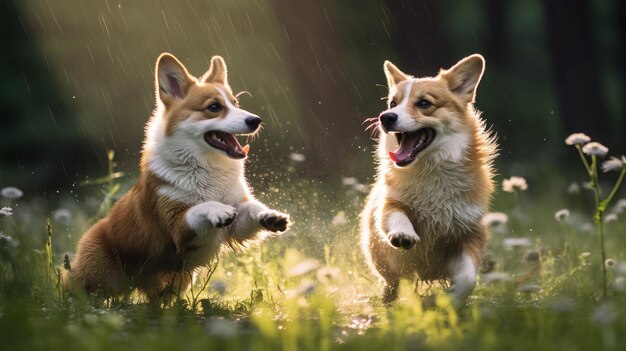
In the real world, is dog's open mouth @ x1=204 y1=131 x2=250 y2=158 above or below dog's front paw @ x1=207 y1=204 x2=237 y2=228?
above

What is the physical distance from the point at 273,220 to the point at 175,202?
27.3 inches

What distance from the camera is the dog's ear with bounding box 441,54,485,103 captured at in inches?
221

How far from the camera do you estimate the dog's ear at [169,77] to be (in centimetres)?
550

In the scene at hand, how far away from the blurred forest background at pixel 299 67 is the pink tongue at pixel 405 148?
17.0 ft

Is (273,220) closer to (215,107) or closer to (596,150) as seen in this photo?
(215,107)

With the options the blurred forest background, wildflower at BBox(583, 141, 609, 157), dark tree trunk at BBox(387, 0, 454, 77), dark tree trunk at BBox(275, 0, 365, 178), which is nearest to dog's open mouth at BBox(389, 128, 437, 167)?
wildflower at BBox(583, 141, 609, 157)

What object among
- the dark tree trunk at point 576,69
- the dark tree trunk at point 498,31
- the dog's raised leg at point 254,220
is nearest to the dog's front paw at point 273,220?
the dog's raised leg at point 254,220

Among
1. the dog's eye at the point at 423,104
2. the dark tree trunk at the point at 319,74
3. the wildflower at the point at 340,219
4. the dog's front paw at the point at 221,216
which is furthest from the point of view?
the dark tree trunk at the point at 319,74

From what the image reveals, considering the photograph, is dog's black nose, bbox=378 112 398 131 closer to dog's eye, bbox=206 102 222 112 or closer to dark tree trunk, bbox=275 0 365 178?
dog's eye, bbox=206 102 222 112

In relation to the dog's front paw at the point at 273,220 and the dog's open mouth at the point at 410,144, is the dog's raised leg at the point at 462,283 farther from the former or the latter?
the dog's front paw at the point at 273,220

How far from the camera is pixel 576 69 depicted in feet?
42.4

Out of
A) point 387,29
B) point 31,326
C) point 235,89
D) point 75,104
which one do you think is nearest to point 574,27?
point 387,29

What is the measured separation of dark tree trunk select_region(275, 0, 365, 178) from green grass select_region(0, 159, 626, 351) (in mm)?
3802

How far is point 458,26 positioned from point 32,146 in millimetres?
7256
